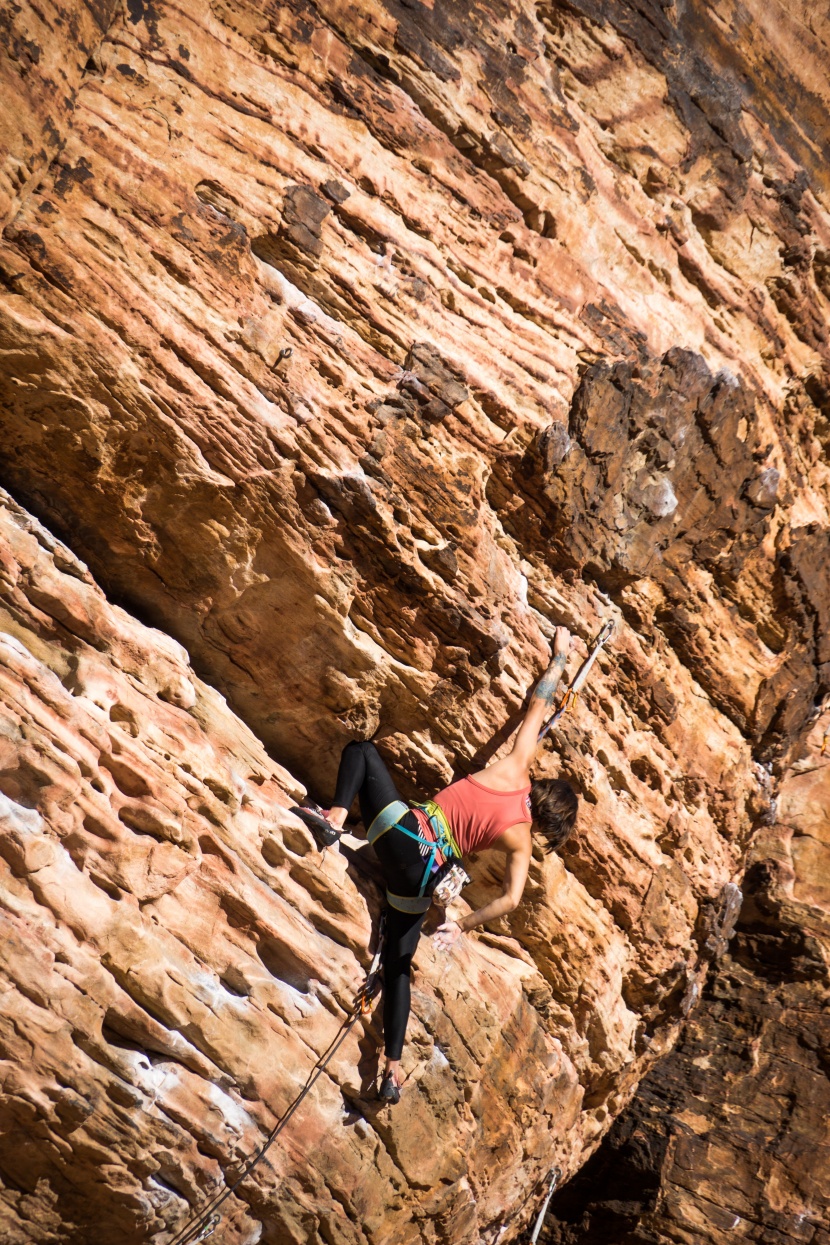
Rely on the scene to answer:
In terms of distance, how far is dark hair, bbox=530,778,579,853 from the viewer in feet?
16.6

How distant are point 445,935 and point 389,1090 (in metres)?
0.87

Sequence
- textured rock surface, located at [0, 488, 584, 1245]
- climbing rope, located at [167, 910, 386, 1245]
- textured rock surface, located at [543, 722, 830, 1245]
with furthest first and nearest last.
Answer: textured rock surface, located at [543, 722, 830, 1245] → climbing rope, located at [167, 910, 386, 1245] → textured rock surface, located at [0, 488, 584, 1245]

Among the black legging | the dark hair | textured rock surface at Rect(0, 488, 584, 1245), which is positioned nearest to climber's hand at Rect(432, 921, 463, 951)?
textured rock surface at Rect(0, 488, 584, 1245)

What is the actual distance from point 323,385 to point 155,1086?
3463 millimetres

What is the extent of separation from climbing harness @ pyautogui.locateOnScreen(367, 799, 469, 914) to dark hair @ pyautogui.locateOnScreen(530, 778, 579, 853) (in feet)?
1.78

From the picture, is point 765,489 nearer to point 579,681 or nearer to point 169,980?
point 579,681

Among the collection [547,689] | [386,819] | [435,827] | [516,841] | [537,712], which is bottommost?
[386,819]

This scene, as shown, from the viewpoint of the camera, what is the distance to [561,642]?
5180 millimetres

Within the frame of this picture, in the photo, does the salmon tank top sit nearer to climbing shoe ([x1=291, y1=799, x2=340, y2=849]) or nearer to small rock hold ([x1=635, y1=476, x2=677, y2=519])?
climbing shoe ([x1=291, y1=799, x2=340, y2=849])

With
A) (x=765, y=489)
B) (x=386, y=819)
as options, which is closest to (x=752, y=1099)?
(x=386, y=819)

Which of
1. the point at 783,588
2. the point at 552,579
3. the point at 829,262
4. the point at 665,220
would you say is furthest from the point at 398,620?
the point at 829,262

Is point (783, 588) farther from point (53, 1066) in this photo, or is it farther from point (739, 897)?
point (53, 1066)

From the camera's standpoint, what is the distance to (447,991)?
5082mm

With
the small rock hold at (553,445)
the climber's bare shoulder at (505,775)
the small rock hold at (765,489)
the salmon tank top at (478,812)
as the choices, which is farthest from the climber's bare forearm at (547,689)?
the small rock hold at (765,489)
